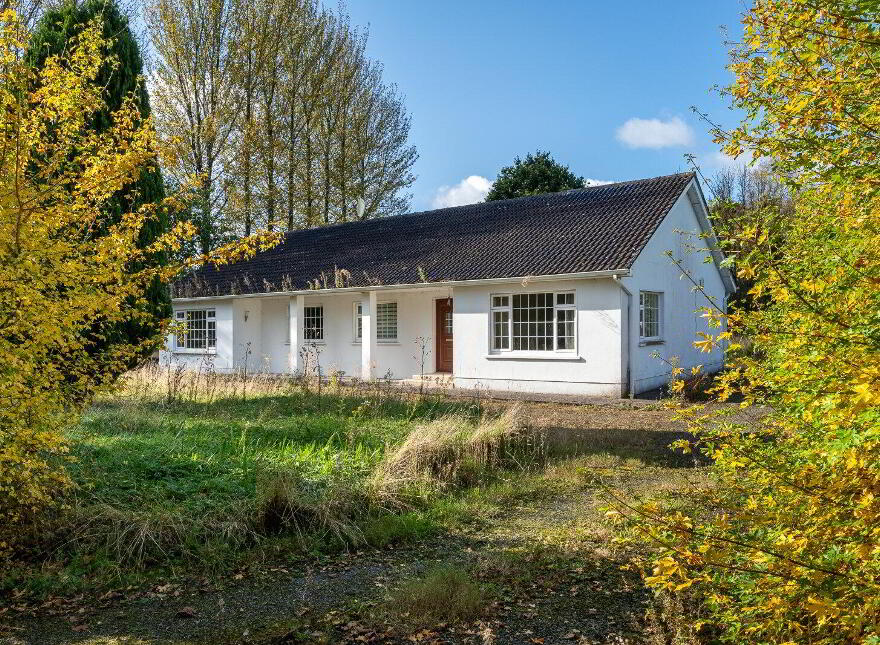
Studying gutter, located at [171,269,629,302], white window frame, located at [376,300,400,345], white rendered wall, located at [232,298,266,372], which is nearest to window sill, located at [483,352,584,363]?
gutter, located at [171,269,629,302]

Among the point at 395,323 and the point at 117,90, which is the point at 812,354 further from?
the point at 395,323

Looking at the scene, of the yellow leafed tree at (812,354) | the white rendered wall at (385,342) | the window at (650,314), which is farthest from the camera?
the white rendered wall at (385,342)

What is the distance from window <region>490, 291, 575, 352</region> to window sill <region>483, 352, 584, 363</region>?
167 mm

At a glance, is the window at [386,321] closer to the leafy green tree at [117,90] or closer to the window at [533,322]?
the window at [533,322]

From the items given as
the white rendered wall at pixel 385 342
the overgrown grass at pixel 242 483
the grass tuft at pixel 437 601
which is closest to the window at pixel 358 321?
the white rendered wall at pixel 385 342

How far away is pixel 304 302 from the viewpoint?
74.3 ft

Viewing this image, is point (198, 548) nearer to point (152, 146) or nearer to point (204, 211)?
point (152, 146)

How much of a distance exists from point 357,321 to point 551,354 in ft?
25.0

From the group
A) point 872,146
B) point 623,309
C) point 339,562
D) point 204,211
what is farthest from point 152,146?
point 204,211

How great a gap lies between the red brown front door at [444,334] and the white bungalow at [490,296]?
4 centimetres

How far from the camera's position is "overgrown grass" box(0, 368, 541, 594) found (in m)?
5.47

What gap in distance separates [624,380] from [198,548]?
12224 millimetres

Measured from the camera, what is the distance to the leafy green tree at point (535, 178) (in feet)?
109

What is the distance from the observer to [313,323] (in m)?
23.1
